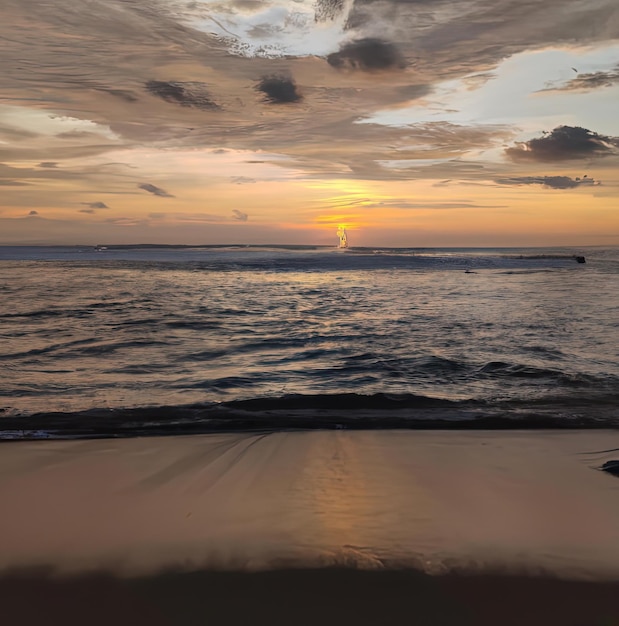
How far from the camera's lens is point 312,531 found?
368 cm

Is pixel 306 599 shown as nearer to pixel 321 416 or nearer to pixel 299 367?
pixel 321 416

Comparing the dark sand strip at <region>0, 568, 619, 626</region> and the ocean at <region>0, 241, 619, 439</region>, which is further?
the ocean at <region>0, 241, 619, 439</region>

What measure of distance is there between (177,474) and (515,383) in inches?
228

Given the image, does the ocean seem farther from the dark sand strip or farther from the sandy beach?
the dark sand strip

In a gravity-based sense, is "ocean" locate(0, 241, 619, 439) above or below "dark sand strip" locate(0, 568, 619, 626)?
below

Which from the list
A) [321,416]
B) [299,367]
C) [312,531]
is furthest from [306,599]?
[299,367]

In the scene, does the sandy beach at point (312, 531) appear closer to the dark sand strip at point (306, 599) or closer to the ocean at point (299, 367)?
the dark sand strip at point (306, 599)

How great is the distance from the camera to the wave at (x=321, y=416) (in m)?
6.32

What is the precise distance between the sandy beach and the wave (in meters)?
0.66

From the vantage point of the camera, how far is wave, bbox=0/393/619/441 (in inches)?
249

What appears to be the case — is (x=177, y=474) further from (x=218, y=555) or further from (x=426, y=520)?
(x=426, y=520)

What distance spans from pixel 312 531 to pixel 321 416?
129 inches

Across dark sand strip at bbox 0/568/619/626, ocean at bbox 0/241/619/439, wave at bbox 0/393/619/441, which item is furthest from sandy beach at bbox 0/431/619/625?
ocean at bbox 0/241/619/439

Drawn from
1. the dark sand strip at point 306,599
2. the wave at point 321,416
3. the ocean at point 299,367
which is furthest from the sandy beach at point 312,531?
the ocean at point 299,367
